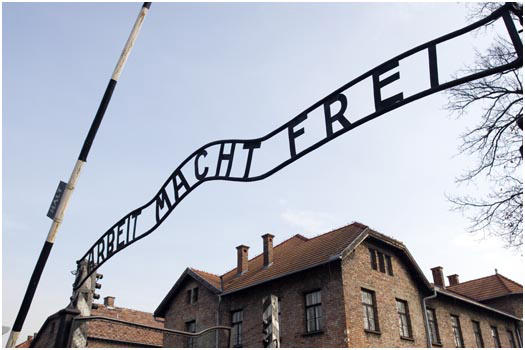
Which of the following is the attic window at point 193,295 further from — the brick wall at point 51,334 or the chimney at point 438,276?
the chimney at point 438,276

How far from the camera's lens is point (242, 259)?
2136 cm

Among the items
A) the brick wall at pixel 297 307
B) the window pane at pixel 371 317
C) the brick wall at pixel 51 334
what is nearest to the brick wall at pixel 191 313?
the brick wall at pixel 297 307

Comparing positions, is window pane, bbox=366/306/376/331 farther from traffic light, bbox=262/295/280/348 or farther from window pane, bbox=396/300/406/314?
traffic light, bbox=262/295/280/348

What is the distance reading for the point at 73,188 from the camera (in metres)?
4.92

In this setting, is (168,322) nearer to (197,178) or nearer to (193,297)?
(193,297)

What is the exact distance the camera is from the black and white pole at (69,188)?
4.78m

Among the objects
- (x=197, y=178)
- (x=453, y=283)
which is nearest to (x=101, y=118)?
(x=197, y=178)

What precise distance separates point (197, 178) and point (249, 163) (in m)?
0.86

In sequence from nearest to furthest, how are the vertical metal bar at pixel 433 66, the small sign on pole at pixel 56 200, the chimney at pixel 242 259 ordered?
the vertical metal bar at pixel 433 66 < the small sign on pole at pixel 56 200 < the chimney at pixel 242 259

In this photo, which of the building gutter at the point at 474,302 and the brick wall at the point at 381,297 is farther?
the building gutter at the point at 474,302

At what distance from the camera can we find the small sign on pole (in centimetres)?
492

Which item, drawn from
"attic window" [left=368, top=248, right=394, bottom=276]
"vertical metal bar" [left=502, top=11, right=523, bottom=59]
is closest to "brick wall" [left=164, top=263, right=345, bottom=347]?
"attic window" [left=368, top=248, right=394, bottom=276]

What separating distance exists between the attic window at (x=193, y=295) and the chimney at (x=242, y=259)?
2220 millimetres

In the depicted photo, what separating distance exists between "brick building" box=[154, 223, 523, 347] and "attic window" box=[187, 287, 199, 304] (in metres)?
0.05
